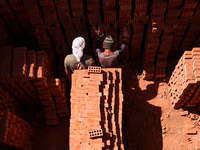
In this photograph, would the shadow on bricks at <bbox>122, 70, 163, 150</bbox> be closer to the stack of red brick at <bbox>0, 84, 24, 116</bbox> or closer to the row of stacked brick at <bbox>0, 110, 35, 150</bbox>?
the row of stacked brick at <bbox>0, 110, 35, 150</bbox>

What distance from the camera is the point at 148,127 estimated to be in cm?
825

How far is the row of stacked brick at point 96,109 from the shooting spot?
6.00m

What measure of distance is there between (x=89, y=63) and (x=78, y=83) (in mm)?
857

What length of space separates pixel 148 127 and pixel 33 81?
4.84m

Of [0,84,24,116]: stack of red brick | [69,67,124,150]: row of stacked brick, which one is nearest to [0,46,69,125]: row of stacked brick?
[0,84,24,116]: stack of red brick

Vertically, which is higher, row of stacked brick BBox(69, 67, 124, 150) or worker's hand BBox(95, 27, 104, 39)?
worker's hand BBox(95, 27, 104, 39)

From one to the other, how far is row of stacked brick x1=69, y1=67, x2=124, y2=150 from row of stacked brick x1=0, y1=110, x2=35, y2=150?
200 cm

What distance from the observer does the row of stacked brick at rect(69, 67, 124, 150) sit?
6004 mm

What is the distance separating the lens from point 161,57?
8734mm

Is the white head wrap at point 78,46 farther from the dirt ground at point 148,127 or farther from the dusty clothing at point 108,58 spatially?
the dirt ground at point 148,127

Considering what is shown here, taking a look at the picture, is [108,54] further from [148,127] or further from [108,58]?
[148,127]

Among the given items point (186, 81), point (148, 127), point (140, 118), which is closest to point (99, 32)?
point (186, 81)

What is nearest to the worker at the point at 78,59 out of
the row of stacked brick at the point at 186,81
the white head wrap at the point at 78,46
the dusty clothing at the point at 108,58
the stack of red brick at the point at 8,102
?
the white head wrap at the point at 78,46

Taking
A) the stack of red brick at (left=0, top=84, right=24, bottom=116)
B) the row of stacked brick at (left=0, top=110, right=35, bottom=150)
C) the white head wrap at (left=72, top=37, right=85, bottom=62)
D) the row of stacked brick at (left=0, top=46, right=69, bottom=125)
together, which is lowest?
the row of stacked brick at (left=0, top=110, right=35, bottom=150)
